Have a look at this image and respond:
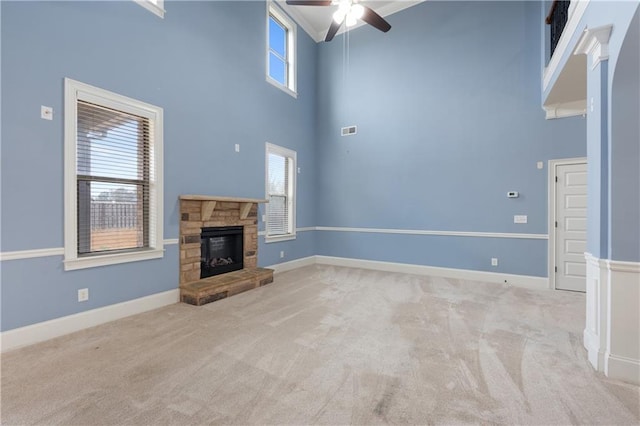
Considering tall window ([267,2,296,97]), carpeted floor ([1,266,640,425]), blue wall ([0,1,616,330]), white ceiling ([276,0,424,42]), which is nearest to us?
carpeted floor ([1,266,640,425])

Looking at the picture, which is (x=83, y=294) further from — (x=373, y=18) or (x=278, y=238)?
(x=373, y=18)

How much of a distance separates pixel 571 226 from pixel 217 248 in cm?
543

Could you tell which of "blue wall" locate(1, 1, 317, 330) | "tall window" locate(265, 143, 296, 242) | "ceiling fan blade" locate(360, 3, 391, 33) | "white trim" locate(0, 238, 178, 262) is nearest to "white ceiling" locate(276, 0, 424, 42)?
"blue wall" locate(1, 1, 317, 330)

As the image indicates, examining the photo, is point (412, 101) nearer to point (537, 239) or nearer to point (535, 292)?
point (537, 239)

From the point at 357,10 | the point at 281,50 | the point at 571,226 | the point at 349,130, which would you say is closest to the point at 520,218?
the point at 571,226

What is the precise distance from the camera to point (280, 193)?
5.77 metres

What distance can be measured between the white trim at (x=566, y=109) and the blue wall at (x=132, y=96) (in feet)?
14.6

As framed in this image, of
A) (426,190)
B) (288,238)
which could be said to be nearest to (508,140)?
(426,190)

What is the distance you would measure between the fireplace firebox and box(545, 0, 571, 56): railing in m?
5.21

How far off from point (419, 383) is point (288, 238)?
4072 millimetres

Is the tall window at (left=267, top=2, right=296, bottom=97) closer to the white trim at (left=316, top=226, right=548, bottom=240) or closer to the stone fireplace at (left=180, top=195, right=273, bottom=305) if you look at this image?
the stone fireplace at (left=180, top=195, right=273, bottom=305)

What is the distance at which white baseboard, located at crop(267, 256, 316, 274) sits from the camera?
5.44m

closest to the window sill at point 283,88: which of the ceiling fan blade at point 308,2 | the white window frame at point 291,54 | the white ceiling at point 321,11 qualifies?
the white window frame at point 291,54

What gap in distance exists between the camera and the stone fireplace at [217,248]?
148 inches
